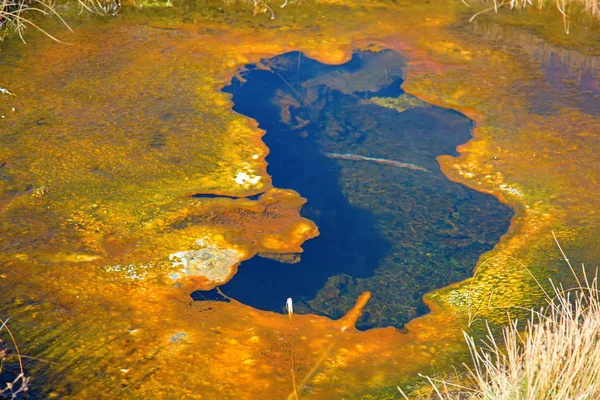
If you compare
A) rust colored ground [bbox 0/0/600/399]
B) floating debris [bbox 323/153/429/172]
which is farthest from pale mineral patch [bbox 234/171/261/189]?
floating debris [bbox 323/153/429/172]

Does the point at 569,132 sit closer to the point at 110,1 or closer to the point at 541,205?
the point at 541,205

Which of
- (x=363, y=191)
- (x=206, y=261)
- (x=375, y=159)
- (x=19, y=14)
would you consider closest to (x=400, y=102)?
(x=375, y=159)

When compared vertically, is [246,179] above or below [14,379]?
above

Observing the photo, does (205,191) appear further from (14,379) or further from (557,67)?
(557,67)

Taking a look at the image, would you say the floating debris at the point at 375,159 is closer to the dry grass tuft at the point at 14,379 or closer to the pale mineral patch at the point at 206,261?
the pale mineral patch at the point at 206,261

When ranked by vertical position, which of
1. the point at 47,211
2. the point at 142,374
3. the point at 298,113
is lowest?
the point at 142,374

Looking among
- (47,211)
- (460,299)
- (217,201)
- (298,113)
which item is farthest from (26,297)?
(298,113)
